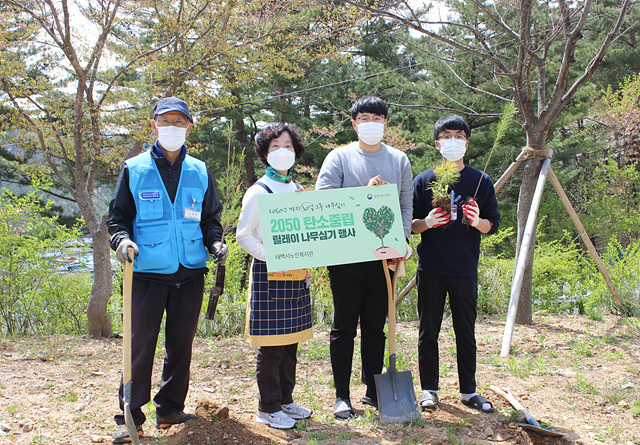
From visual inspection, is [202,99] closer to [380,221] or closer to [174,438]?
[380,221]

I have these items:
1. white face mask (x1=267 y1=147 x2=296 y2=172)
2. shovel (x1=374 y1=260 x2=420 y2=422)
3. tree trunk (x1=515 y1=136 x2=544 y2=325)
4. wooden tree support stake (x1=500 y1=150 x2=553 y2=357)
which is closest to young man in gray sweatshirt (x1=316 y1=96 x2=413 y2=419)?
shovel (x1=374 y1=260 x2=420 y2=422)

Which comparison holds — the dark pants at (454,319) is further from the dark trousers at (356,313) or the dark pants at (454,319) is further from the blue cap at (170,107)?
the blue cap at (170,107)

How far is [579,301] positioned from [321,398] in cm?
528

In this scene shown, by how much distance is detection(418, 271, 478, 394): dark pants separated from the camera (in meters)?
3.43

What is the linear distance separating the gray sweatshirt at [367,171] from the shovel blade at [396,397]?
3.05ft

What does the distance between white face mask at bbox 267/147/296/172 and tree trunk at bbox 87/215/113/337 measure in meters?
3.58

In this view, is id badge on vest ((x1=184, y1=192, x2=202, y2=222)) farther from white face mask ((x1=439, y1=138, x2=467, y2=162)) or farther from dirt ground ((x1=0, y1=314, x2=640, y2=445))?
white face mask ((x1=439, y1=138, x2=467, y2=162))

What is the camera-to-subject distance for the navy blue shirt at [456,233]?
3.41 metres

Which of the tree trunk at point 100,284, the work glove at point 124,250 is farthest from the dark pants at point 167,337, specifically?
the tree trunk at point 100,284

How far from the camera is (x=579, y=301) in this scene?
744 cm

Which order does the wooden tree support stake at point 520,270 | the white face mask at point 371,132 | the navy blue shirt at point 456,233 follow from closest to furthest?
1. the white face mask at point 371,132
2. the navy blue shirt at point 456,233
3. the wooden tree support stake at point 520,270

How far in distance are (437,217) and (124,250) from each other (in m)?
1.91

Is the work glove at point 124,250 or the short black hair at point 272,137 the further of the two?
the short black hair at point 272,137

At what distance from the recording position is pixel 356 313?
331 cm
